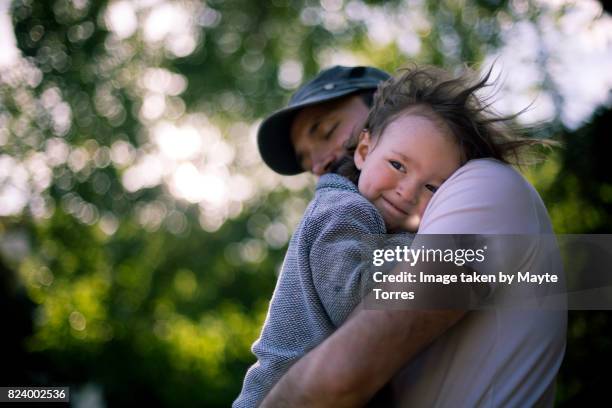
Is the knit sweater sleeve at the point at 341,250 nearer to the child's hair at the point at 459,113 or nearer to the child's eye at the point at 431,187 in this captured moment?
the child's eye at the point at 431,187

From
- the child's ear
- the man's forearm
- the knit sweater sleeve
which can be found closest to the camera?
the man's forearm

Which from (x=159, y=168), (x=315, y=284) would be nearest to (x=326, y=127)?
(x=315, y=284)

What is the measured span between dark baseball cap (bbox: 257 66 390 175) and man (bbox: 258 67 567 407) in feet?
4.27

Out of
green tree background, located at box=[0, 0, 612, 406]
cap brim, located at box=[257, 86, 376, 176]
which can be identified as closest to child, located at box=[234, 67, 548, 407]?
cap brim, located at box=[257, 86, 376, 176]

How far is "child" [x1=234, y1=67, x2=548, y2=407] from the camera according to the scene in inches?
51.9

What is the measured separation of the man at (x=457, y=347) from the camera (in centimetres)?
109

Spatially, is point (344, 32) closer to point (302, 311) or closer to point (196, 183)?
point (196, 183)

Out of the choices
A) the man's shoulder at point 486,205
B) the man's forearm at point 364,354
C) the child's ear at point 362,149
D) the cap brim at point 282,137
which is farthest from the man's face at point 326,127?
the man's forearm at point 364,354

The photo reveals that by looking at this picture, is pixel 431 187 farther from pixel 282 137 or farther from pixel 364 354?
pixel 282 137

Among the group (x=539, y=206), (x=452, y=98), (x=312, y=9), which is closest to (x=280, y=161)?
(x=452, y=98)

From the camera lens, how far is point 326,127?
8.64ft

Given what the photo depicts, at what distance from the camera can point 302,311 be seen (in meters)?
1.37

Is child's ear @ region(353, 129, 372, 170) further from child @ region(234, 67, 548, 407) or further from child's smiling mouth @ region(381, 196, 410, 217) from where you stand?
child's smiling mouth @ region(381, 196, 410, 217)

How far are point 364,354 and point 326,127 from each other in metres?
1.65
